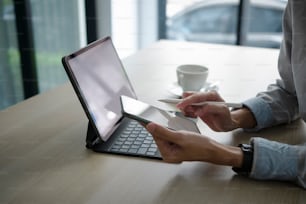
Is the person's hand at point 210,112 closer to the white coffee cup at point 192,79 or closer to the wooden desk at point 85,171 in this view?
the wooden desk at point 85,171

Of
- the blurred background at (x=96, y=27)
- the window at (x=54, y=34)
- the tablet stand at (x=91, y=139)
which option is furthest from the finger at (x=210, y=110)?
the window at (x=54, y=34)

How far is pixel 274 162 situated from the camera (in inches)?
27.8

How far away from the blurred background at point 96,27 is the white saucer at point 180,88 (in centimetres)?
135

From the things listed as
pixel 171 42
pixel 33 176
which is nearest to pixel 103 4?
pixel 171 42

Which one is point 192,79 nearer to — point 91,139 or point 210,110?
point 210,110

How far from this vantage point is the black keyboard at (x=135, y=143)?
79 centimetres

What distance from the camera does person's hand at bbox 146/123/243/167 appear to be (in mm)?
671

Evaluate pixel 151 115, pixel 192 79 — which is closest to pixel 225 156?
pixel 151 115

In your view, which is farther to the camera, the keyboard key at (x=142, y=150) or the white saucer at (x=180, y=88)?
the white saucer at (x=180, y=88)

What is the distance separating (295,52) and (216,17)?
6.72 feet

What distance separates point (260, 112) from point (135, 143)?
325 millimetres

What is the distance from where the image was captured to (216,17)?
2840 mm

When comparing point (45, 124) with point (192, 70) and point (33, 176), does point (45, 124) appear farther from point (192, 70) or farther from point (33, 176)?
point (192, 70)

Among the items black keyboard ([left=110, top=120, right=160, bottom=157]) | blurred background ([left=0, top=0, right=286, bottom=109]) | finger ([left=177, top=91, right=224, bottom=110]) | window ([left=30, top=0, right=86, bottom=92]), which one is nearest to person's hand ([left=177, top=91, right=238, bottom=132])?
finger ([left=177, top=91, right=224, bottom=110])
